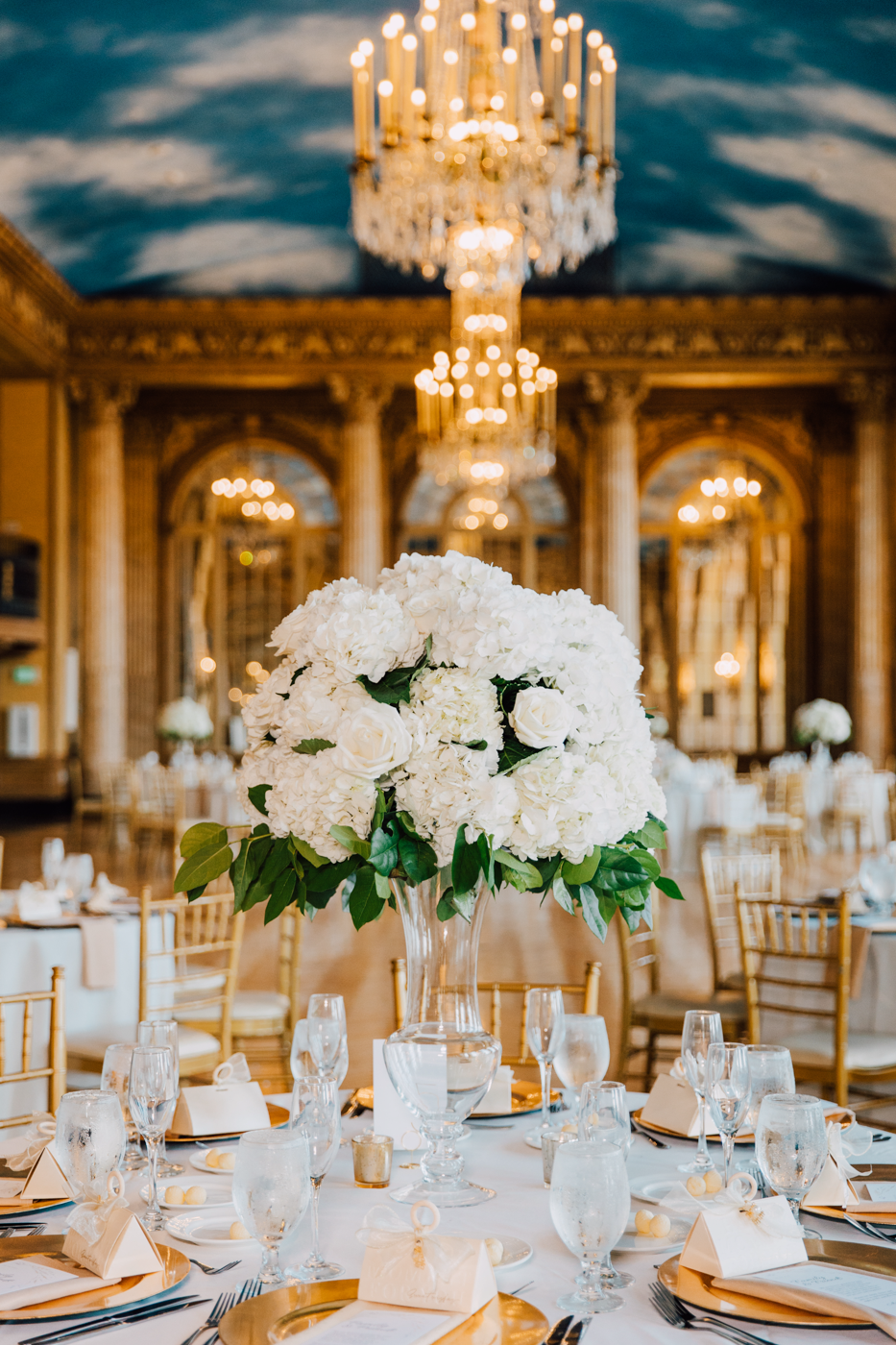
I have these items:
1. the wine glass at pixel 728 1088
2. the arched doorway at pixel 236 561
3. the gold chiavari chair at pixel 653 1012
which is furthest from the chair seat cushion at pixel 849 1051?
the arched doorway at pixel 236 561

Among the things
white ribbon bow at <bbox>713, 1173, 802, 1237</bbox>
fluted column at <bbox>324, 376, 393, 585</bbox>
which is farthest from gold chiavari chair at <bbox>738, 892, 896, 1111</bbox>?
fluted column at <bbox>324, 376, 393, 585</bbox>

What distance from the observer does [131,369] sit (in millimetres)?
14938

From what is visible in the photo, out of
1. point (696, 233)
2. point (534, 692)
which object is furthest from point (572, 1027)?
point (696, 233)

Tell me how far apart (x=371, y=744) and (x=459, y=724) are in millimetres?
123

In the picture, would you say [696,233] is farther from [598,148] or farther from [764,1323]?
[764,1323]

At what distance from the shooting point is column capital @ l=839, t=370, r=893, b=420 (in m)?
14.8

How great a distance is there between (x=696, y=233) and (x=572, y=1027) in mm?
13582

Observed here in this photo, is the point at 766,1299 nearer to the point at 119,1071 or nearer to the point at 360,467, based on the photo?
the point at 119,1071

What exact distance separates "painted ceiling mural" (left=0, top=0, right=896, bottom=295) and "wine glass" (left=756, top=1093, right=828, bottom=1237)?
34.7 feet

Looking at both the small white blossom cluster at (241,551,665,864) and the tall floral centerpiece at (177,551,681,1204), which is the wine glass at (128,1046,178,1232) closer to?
the tall floral centerpiece at (177,551,681,1204)

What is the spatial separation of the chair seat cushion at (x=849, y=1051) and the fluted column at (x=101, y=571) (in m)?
12.0

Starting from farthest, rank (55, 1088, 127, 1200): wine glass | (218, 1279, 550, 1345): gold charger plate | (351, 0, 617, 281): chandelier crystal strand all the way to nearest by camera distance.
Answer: (351, 0, 617, 281): chandelier crystal strand → (55, 1088, 127, 1200): wine glass → (218, 1279, 550, 1345): gold charger plate

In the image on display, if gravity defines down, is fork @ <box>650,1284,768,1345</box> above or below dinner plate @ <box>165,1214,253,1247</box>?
above

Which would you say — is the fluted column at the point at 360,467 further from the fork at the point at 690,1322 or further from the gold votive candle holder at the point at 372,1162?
the fork at the point at 690,1322
